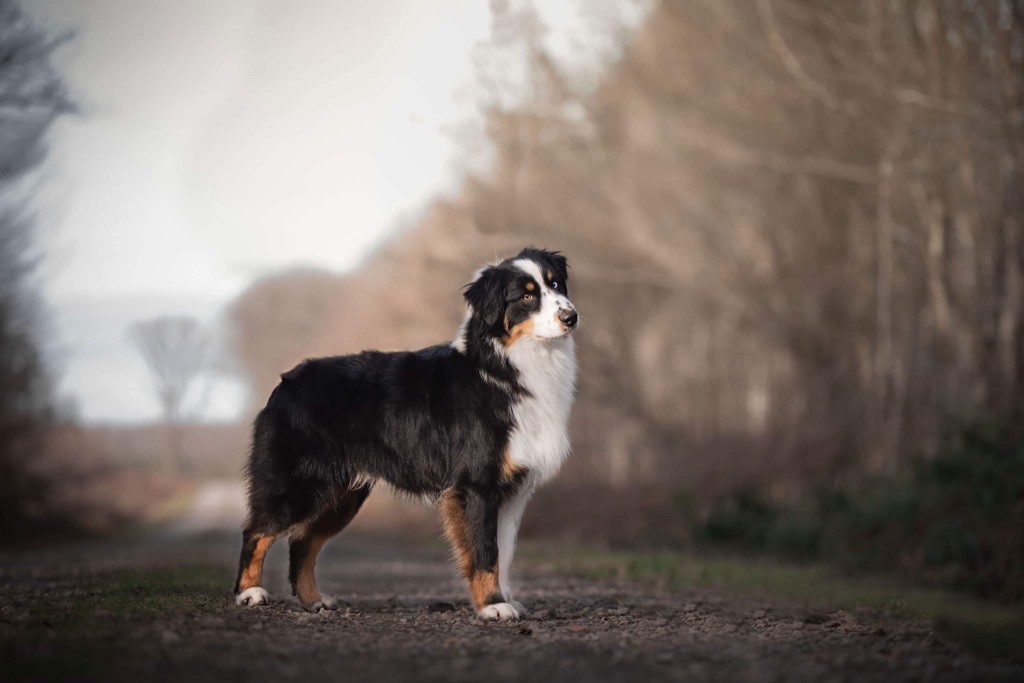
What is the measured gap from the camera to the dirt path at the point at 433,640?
171 inches

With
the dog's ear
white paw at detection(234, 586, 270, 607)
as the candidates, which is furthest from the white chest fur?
white paw at detection(234, 586, 270, 607)

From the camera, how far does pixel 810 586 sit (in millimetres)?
11375

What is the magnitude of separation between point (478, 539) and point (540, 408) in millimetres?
921

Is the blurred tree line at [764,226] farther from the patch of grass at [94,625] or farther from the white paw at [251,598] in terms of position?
the patch of grass at [94,625]

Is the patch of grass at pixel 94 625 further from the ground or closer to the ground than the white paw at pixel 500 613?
further from the ground

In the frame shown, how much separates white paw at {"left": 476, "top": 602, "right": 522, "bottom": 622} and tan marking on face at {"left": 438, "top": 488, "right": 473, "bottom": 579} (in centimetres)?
27

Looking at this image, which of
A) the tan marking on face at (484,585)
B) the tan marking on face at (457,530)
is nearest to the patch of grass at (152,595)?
the tan marking on face at (457,530)

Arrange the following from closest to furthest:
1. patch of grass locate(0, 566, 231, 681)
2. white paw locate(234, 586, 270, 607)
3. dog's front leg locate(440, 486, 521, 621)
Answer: patch of grass locate(0, 566, 231, 681)
dog's front leg locate(440, 486, 521, 621)
white paw locate(234, 586, 270, 607)

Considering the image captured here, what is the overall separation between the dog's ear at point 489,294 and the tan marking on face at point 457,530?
3.82 feet

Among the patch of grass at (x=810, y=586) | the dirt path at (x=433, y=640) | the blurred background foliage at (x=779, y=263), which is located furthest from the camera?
the blurred background foliage at (x=779, y=263)

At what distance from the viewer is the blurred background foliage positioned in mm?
13305

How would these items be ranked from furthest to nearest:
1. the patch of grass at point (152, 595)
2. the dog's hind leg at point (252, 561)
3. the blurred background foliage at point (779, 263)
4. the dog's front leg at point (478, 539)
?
the blurred background foliage at point (779, 263) → the dog's hind leg at point (252, 561) → the dog's front leg at point (478, 539) → the patch of grass at point (152, 595)

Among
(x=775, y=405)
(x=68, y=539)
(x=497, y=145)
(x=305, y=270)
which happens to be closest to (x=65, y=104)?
(x=497, y=145)

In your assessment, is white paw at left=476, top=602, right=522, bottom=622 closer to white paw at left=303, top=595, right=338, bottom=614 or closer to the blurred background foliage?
white paw at left=303, top=595, right=338, bottom=614
